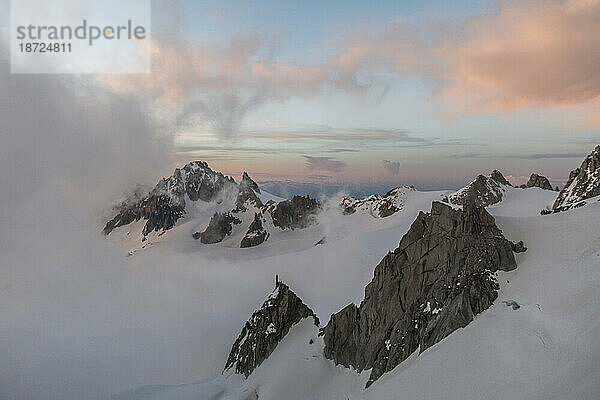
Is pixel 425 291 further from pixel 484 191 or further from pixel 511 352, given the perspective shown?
pixel 484 191

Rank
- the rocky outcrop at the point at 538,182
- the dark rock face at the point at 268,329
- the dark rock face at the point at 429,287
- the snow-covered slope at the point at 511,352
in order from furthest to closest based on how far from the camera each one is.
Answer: the rocky outcrop at the point at 538,182 → the dark rock face at the point at 268,329 → the dark rock face at the point at 429,287 → the snow-covered slope at the point at 511,352

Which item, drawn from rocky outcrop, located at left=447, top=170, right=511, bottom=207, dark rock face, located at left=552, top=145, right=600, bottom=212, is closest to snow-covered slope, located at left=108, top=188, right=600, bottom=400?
dark rock face, located at left=552, top=145, right=600, bottom=212

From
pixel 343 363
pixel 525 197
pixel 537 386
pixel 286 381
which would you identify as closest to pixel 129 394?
pixel 286 381

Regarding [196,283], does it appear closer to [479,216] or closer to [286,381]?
[286,381]

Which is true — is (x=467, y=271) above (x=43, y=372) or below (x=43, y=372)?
above

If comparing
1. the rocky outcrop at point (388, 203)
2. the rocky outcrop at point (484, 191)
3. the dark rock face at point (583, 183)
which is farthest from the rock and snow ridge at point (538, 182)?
the dark rock face at point (583, 183)

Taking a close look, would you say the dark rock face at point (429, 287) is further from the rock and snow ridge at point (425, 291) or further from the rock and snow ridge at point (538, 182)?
the rock and snow ridge at point (538, 182)
